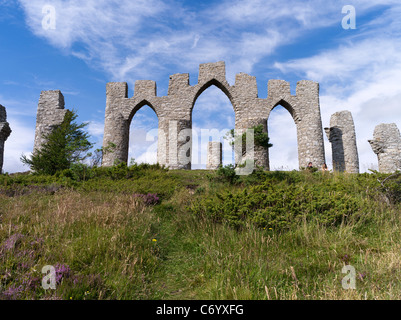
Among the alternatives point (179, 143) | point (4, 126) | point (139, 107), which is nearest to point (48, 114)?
point (4, 126)

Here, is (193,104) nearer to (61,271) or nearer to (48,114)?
(48,114)

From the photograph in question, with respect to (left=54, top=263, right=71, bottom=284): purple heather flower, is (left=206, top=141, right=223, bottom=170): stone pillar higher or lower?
higher

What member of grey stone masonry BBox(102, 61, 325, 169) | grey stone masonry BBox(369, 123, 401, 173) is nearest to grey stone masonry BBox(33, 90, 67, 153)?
grey stone masonry BBox(102, 61, 325, 169)

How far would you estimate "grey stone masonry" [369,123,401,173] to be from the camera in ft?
57.6

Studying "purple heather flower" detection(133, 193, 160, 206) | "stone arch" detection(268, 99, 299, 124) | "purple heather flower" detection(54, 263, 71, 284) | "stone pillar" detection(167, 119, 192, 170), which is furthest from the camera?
"stone arch" detection(268, 99, 299, 124)

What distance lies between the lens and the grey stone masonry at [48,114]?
18344 mm

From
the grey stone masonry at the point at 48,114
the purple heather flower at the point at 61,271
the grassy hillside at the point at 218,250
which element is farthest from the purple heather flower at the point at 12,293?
the grey stone masonry at the point at 48,114

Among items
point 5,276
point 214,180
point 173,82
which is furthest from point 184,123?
point 5,276

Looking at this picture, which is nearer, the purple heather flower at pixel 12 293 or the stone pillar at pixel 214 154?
the purple heather flower at pixel 12 293

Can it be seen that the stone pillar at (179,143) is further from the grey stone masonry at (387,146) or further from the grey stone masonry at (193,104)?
the grey stone masonry at (387,146)

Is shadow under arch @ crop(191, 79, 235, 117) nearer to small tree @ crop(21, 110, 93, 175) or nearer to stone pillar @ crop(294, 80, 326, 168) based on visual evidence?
stone pillar @ crop(294, 80, 326, 168)

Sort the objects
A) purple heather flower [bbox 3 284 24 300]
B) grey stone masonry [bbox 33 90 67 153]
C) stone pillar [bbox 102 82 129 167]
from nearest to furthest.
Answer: purple heather flower [bbox 3 284 24 300]
grey stone masonry [bbox 33 90 67 153]
stone pillar [bbox 102 82 129 167]

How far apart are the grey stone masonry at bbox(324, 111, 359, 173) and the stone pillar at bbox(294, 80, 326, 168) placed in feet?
4.85

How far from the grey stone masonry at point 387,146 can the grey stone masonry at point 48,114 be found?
74.0ft
